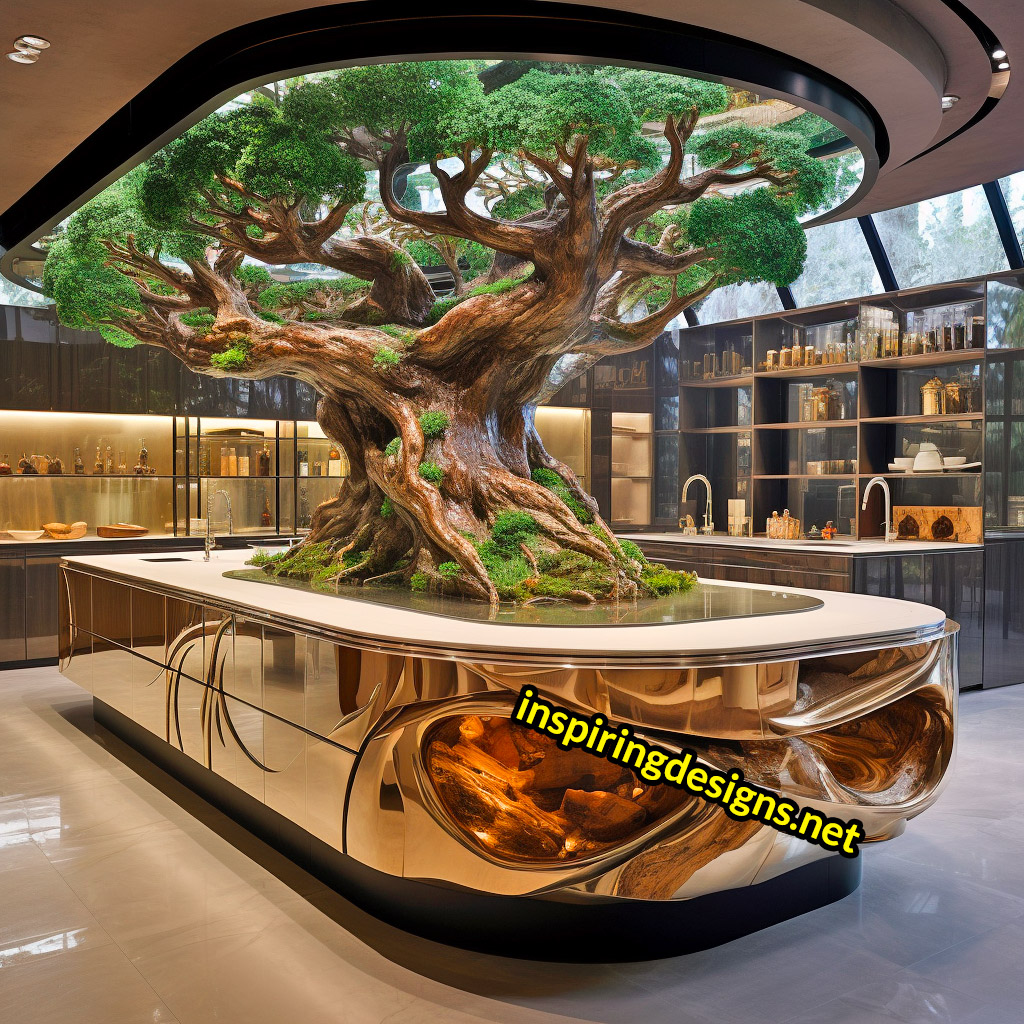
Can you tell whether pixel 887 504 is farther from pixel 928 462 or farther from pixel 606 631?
pixel 606 631

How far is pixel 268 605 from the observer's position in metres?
3.64

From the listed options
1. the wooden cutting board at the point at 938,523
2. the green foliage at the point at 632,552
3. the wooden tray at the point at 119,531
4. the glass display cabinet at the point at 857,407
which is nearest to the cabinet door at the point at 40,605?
the wooden tray at the point at 119,531

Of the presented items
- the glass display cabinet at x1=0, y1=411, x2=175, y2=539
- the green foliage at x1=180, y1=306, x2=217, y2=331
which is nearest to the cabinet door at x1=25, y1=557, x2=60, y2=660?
the glass display cabinet at x1=0, y1=411, x2=175, y2=539

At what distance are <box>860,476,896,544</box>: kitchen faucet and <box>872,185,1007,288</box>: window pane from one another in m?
1.45

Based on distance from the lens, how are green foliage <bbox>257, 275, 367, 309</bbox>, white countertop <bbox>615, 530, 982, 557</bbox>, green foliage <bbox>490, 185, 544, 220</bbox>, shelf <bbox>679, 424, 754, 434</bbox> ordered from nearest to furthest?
green foliage <bbox>490, 185, 544, 220</bbox> < green foliage <bbox>257, 275, 367, 309</bbox> < white countertop <bbox>615, 530, 982, 557</bbox> < shelf <bbox>679, 424, 754, 434</bbox>

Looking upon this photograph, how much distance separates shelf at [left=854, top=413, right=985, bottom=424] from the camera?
265 inches

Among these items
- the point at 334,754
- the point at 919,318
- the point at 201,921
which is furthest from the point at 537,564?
the point at 919,318

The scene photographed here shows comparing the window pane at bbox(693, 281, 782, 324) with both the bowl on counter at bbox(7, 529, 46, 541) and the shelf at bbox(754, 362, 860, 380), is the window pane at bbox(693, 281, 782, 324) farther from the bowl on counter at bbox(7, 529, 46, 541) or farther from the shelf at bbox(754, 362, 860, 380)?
the bowl on counter at bbox(7, 529, 46, 541)

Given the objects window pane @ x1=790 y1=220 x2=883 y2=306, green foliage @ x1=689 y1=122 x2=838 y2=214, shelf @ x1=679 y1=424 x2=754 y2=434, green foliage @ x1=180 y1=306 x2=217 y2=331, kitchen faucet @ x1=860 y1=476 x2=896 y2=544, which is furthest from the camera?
shelf @ x1=679 y1=424 x2=754 y2=434

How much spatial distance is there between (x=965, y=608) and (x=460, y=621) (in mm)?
4489

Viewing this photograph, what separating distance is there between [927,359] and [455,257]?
3480 millimetres

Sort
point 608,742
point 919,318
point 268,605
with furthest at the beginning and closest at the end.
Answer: point 919,318
point 268,605
point 608,742

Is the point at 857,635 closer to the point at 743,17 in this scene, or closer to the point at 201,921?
the point at 743,17

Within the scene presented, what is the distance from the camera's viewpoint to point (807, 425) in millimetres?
7719
